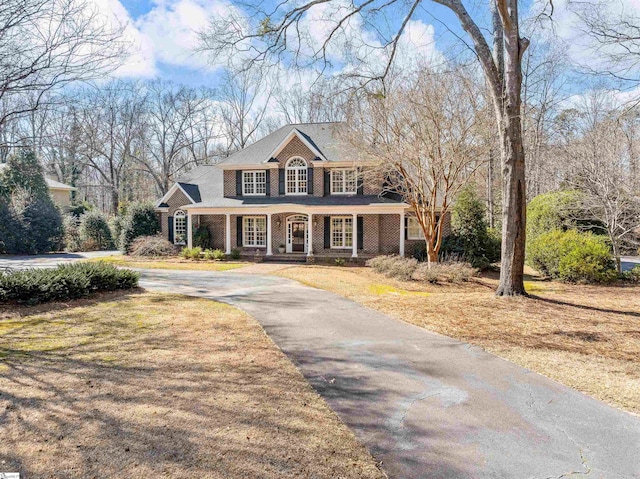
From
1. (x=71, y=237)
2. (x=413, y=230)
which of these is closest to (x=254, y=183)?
(x=413, y=230)

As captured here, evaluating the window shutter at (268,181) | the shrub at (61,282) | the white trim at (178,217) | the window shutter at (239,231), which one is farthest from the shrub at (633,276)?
the white trim at (178,217)

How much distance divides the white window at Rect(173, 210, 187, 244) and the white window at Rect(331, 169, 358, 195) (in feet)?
33.6

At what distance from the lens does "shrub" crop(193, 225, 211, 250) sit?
2361cm

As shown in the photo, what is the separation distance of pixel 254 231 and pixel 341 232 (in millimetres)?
5502

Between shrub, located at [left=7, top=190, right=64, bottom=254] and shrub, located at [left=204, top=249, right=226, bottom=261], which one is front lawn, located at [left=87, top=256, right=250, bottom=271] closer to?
shrub, located at [left=204, top=249, right=226, bottom=261]

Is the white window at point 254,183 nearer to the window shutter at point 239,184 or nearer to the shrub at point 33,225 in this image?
the window shutter at point 239,184

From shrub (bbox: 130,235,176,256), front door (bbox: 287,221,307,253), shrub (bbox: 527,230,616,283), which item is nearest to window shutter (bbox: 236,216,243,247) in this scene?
front door (bbox: 287,221,307,253)

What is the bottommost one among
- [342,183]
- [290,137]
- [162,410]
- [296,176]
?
[162,410]

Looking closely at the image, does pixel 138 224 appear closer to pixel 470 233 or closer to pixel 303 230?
pixel 303 230

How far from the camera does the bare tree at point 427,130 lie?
45.7 feet

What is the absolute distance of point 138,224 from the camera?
83.4ft

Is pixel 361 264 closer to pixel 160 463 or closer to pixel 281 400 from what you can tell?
pixel 281 400

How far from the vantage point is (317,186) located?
74.9 feet

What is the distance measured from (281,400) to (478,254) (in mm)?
16649
